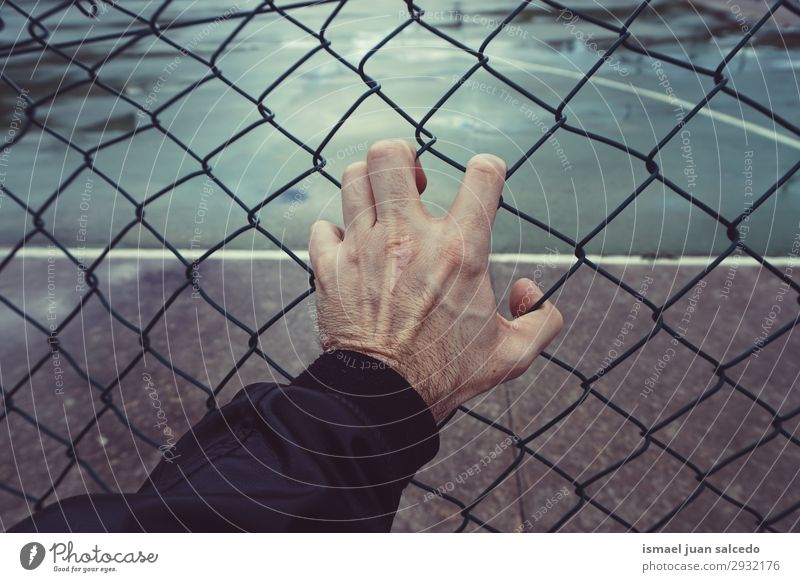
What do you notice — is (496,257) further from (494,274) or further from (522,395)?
(522,395)

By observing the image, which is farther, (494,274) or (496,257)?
(496,257)

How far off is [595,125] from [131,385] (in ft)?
12.2

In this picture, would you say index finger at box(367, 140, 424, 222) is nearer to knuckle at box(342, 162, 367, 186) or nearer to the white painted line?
knuckle at box(342, 162, 367, 186)

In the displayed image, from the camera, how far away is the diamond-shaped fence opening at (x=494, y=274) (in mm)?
1161

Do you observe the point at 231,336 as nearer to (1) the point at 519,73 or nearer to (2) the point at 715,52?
(1) the point at 519,73

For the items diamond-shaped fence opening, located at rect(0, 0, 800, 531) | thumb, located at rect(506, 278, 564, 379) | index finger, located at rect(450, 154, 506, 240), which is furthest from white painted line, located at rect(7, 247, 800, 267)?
index finger, located at rect(450, 154, 506, 240)

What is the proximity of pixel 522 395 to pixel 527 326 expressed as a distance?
1.15 metres

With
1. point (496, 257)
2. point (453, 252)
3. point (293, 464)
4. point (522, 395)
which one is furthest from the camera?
point (496, 257)

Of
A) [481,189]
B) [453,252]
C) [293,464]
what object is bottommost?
[293,464]

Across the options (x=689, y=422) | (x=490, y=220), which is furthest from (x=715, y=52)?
(x=490, y=220)
